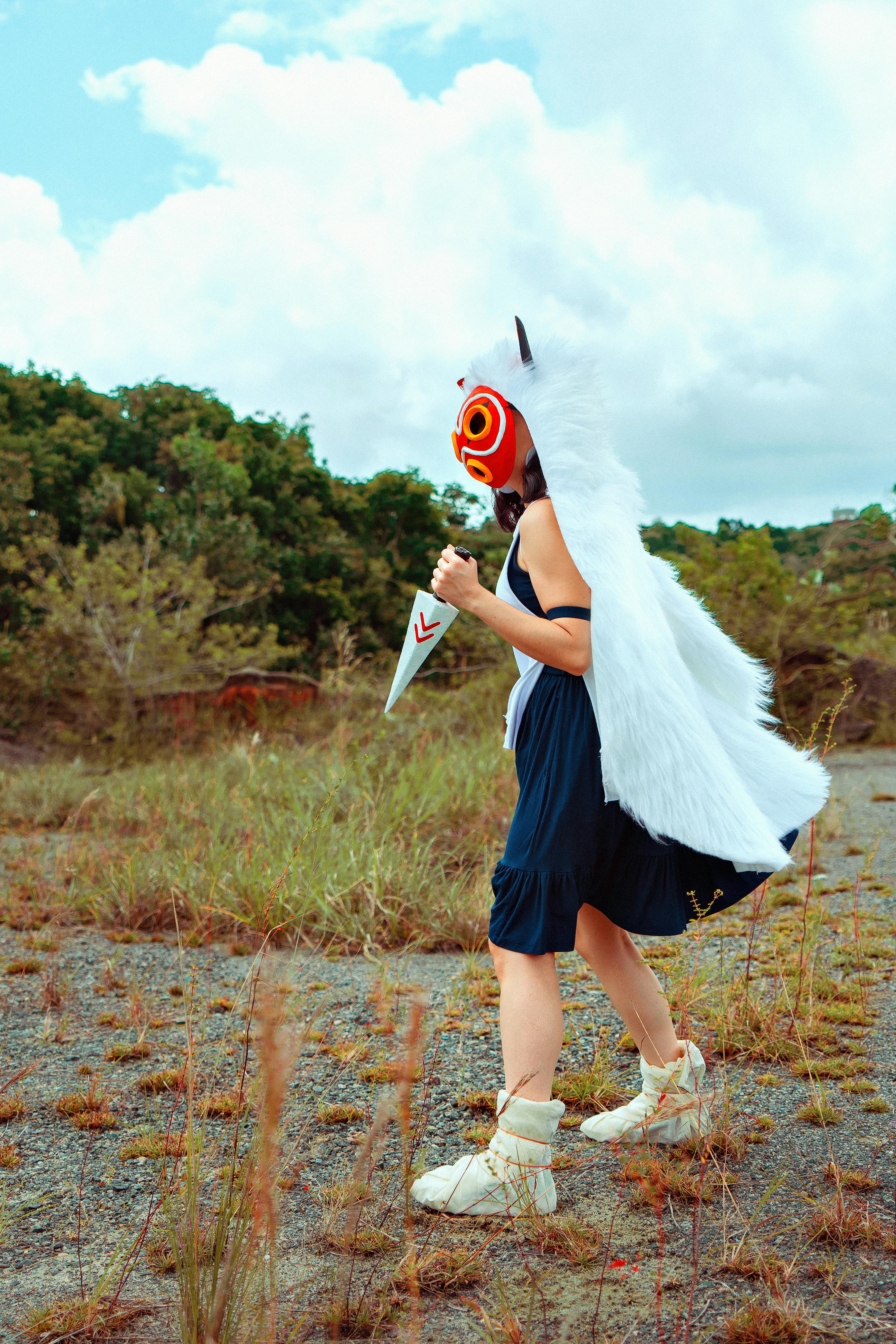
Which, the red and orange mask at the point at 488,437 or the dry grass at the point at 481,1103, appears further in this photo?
the dry grass at the point at 481,1103

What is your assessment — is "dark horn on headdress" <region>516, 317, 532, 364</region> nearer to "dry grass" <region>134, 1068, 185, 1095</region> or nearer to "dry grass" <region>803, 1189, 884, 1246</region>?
"dry grass" <region>803, 1189, 884, 1246</region>

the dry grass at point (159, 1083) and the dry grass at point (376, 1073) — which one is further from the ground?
the dry grass at point (376, 1073)

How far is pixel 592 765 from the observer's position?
6.78 feet

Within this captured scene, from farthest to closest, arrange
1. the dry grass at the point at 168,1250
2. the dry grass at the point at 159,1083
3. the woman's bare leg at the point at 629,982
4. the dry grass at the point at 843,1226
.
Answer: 1. the dry grass at the point at 159,1083
2. the woman's bare leg at the point at 629,982
3. the dry grass at the point at 843,1226
4. the dry grass at the point at 168,1250

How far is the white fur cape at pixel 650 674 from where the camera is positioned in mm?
1983

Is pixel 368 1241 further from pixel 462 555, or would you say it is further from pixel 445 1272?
pixel 462 555

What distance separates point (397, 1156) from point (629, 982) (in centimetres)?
70

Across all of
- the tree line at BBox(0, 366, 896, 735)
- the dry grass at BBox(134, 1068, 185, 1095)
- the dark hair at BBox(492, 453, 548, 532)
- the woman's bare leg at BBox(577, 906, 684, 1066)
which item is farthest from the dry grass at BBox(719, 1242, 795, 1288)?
the tree line at BBox(0, 366, 896, 735)

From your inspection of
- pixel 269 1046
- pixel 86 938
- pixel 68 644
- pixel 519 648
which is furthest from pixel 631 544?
pixel 68 644

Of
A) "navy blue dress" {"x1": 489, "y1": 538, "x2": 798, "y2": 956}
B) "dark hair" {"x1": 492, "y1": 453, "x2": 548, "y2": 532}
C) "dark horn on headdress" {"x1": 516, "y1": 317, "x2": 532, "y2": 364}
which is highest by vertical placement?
"dark horn on headdress" {"x1": 516, "y1": 317, "x2": 532, "y2": 364}

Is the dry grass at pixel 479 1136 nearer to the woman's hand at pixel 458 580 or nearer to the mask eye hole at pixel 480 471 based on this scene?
the woman's hand at pixel 458 580

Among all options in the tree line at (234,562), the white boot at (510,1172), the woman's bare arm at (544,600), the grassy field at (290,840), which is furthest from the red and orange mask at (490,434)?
the tree line at (234,562)

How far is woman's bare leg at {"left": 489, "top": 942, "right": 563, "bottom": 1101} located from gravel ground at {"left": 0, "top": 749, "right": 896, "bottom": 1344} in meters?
0.29

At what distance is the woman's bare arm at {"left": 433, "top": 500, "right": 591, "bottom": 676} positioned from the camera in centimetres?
204
